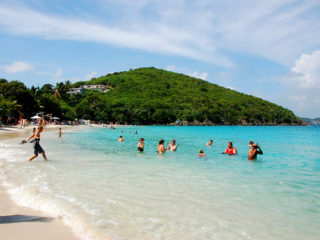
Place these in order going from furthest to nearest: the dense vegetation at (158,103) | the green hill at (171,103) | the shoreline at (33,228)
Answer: the green hill at (171,103)
the dense vegetation at (158,103)
the shoreline at (33,228)

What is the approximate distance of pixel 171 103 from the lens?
126 m

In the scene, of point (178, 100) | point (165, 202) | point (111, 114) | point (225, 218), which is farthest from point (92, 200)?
point (178, 100)

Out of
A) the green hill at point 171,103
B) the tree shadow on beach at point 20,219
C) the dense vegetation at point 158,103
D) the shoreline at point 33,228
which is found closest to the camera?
the shoreline at point 33,228

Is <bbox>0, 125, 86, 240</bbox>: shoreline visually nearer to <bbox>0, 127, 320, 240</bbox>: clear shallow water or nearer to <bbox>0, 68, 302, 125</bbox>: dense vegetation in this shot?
<bbox>0, 127, 320, 240</bbox>: clear shallow water

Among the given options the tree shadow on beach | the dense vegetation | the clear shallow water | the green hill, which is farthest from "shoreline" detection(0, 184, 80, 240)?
the green hill

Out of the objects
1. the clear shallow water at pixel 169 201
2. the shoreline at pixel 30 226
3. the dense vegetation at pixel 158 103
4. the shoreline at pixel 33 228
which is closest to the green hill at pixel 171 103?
the dense vegetation at pixel 158 103

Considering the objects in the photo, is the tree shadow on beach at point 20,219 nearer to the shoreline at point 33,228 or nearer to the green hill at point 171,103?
the shoreline at point 33,228

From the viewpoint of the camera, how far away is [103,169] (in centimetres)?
1111

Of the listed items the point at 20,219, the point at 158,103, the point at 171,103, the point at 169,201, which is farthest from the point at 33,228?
the point at 171,103

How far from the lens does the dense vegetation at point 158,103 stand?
88.7 m

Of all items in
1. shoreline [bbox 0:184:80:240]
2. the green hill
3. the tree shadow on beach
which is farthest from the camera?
the green hill

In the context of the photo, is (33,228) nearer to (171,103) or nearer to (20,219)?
(20,219)

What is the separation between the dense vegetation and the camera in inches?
3493

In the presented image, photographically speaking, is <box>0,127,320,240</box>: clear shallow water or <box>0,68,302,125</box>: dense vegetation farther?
<box>0,68,302,125</box>: dense vegetation
